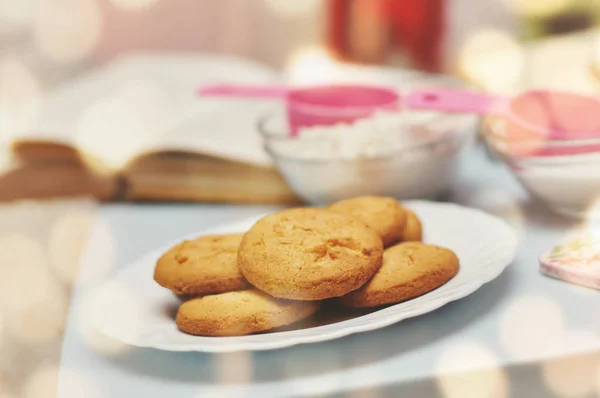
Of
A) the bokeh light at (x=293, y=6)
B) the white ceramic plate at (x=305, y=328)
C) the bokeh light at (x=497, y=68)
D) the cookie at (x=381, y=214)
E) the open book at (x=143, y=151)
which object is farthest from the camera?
the bokeh light at (x=293, y=6)

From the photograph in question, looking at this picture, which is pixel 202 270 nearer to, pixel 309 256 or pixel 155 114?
pixel 309 256

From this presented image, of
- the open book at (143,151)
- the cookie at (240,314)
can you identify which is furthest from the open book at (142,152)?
the cookie at (240,314)

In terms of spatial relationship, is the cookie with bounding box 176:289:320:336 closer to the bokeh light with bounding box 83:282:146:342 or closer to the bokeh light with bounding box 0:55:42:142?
the bokeh light with bounding box 83:282:146:342

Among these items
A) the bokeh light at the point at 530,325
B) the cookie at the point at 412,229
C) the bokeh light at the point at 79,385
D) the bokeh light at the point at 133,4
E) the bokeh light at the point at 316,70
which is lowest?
the bokeh light at the point at 79,385

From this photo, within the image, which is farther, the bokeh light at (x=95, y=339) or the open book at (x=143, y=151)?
the open book at (x=143, y=151)

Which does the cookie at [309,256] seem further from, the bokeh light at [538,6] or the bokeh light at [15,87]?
the bokeh light at [538,6]

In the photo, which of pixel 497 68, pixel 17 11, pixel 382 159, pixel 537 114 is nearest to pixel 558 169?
pixel 537 114

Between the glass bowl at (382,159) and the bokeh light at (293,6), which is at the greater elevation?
the bokeh light at (293,6)
